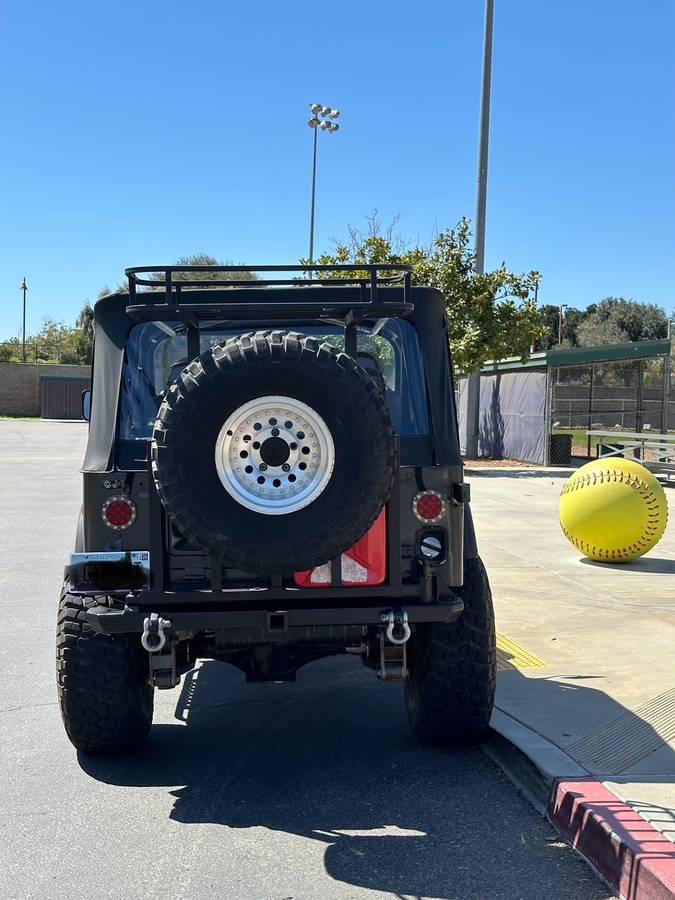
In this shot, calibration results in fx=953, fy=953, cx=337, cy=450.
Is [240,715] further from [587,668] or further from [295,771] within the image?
[587,668]

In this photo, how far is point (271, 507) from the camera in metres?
3.85

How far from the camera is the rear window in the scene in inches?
183

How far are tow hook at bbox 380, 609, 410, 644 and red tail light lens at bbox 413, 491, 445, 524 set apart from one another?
1.43 ft

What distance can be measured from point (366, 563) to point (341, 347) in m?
1.19

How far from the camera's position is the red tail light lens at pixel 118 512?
Result: 13.7ft

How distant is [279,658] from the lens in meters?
4.62

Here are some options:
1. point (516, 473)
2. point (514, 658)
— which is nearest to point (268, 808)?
point (514, 658)

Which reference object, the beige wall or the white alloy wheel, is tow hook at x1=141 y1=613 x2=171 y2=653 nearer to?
the white alloy wheel

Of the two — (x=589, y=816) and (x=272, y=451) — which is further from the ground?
(x=272, y=451)

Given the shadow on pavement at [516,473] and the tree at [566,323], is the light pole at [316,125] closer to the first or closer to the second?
the shadow on pavement at [516,473]

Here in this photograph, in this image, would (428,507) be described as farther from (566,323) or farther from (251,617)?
(566,323)

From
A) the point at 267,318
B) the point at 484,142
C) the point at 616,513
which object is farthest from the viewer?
the point at 484,142

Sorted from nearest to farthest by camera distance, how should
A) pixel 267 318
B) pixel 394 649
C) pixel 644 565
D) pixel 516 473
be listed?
pixel 394 649
pixel 267 318
pixel 644 565
pixel 516 473

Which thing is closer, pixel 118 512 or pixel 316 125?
pixel 118 512
